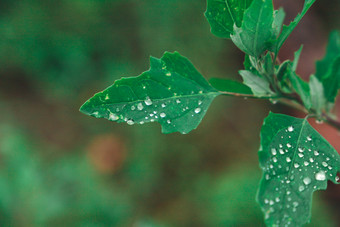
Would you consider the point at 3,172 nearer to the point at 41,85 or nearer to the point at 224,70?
the point at 41,85

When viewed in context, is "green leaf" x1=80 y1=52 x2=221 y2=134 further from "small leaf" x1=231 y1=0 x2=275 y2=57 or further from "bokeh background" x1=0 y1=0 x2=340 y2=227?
"bokeh background" x1=0 y1=0 x2=340 y2=227

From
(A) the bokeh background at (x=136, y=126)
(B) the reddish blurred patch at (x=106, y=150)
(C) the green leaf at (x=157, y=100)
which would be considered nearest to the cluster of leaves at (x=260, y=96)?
(C) the green leaf at (x=157, y=100)

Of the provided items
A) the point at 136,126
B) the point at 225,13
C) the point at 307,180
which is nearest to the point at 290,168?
the point at 307,180

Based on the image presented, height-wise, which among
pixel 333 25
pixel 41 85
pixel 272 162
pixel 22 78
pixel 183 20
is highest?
pixel 22 78

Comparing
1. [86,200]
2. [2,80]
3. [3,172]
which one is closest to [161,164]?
[86,200]

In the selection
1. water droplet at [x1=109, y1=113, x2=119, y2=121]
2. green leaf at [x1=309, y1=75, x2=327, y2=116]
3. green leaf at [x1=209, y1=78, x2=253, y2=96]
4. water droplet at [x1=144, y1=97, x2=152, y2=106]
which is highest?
green leaf at [x1=209, y1=78, x2=253, y2=96]

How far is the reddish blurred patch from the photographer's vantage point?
4.44 metres

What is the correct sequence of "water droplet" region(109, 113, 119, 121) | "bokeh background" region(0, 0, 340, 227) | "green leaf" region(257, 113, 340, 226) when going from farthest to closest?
"bokeh background" region(0, 0, 340, 227), "water droplet" region(109, 113, 119, 121), "green leaf" region(257, 113, 340, 226)

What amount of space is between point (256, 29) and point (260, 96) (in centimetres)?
24

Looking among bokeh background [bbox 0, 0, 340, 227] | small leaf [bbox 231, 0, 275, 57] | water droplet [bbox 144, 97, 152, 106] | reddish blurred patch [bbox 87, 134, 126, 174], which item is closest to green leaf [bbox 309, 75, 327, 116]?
small leaf [bbox 231, 0, 275, 57]

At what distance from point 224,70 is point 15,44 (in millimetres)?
2924

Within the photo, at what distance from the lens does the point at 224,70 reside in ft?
14.2

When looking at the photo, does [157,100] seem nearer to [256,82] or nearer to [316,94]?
[256,82]

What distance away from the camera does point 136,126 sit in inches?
158
